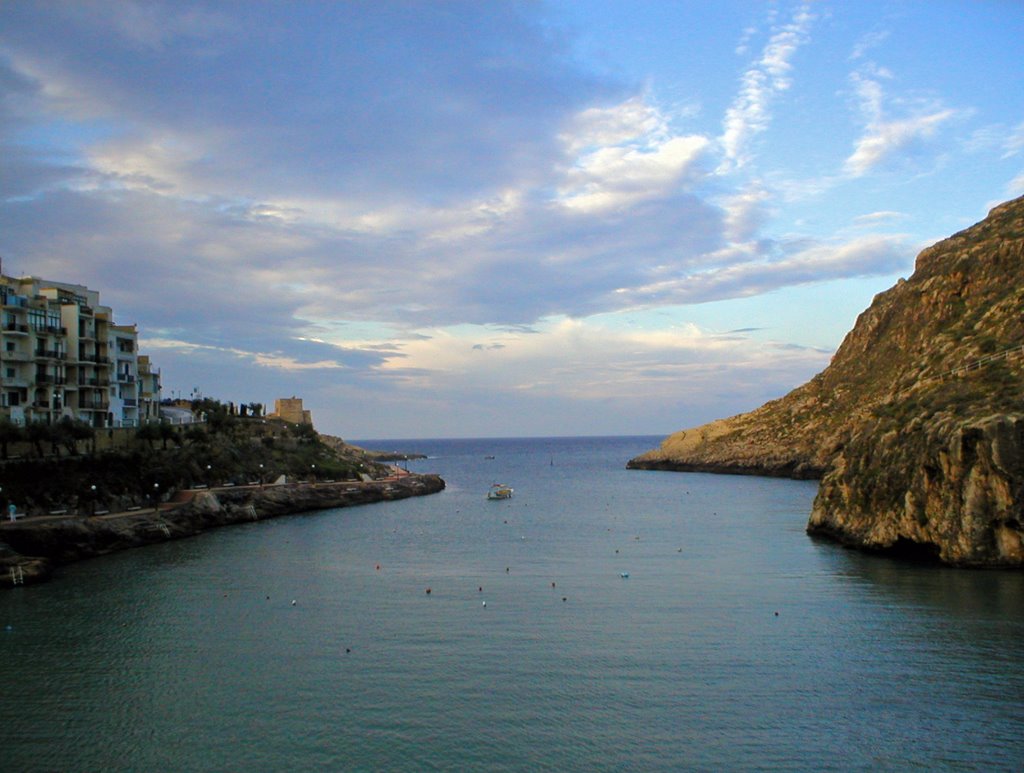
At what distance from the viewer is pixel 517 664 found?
118 ft

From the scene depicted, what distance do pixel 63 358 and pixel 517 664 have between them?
7363 cm

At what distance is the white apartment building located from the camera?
8244cm

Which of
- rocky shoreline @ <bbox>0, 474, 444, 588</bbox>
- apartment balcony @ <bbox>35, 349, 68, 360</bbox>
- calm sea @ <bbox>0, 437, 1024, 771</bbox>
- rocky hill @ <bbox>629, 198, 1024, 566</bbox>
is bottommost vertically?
calm sea @ <bbox>0, 437, 1024, 771</bbox>

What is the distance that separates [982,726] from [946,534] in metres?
28.2

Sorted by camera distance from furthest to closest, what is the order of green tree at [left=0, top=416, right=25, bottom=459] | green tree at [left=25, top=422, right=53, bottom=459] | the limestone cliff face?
green tree at [left=25, top=422, right=53, bottom=459] < green tree at [left=0, top=416, right=25, bottom=459] < the limestone cliff face

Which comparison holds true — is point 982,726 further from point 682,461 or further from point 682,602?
point 682,461

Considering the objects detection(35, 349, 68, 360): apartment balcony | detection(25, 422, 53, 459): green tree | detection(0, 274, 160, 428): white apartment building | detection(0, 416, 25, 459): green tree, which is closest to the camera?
detection(0, 416, 25, 459): green tree

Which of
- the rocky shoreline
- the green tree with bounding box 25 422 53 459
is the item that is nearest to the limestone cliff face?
the rocky shoreline

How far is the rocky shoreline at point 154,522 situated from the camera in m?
58.4

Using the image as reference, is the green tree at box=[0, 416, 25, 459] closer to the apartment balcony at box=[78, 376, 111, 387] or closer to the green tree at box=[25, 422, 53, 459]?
the green tree at box=[25, 422, 53, 459]

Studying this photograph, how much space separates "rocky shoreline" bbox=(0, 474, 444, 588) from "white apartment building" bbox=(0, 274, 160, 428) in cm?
1564

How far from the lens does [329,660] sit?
37.3 meters

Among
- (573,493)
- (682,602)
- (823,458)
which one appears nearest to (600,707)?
(682,602)

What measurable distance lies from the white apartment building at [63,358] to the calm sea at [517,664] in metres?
29.0
